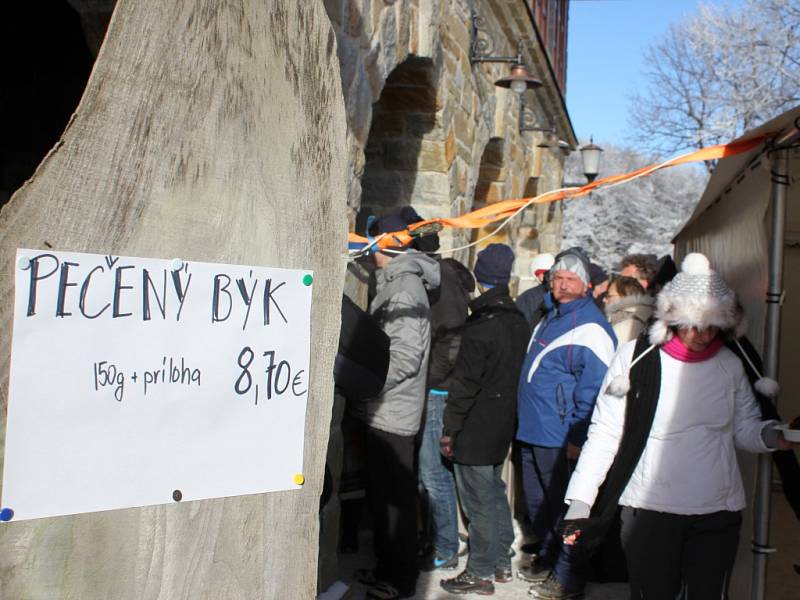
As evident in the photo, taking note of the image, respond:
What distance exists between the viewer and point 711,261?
433 centimetres

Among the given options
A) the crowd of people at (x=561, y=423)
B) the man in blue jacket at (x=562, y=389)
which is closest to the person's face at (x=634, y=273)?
the crowd of people at (x=561, y=423)

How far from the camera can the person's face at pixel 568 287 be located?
4043 mm

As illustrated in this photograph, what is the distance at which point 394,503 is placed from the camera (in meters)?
3.87

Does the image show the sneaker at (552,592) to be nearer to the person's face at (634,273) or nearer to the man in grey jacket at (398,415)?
the man in grey jacket at (398,415)

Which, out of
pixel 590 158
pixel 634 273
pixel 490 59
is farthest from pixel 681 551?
pixel 590 158

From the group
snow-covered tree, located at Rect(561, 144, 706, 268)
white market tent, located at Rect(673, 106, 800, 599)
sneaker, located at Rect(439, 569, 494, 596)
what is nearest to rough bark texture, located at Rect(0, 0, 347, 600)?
white market tent, located at Rect(673, 106, 800, 599)

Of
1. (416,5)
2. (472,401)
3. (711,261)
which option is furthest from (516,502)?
(416,5)

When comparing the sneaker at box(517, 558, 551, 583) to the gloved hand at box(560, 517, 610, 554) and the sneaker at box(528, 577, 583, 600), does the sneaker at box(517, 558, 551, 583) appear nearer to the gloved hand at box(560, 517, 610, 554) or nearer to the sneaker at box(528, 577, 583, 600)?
the sneaker at box(528, 577, 583, 600)

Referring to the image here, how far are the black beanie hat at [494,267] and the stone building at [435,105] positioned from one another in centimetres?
69

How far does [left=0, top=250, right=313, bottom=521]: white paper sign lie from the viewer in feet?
3.37

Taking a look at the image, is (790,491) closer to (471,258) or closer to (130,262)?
(130,262)

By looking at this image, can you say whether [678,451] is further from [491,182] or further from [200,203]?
[491,182]

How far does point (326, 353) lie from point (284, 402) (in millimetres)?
116

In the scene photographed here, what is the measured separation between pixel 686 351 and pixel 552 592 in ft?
5.56
